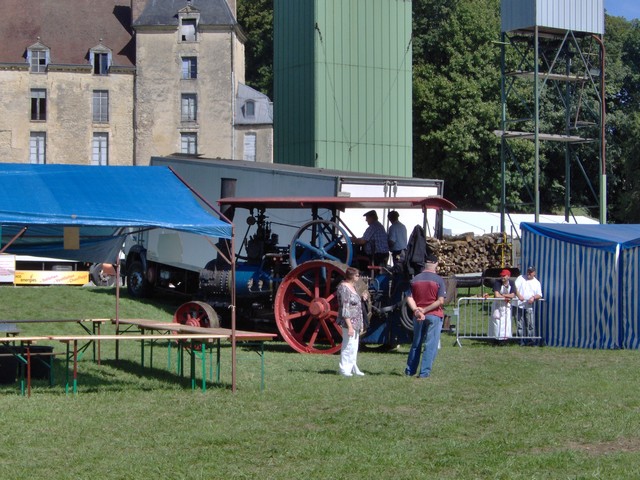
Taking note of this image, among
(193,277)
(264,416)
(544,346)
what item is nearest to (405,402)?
(264,416)

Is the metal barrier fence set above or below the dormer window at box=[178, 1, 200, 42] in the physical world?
below

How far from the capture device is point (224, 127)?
63750mm

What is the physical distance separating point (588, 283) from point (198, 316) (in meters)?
6.97

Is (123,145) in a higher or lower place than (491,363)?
higher

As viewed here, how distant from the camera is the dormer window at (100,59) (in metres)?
64.1

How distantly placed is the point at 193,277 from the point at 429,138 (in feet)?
98.3

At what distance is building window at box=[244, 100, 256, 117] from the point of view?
206 feet

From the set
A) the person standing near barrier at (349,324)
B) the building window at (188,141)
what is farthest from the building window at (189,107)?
the person standing near barrier at (349,324)

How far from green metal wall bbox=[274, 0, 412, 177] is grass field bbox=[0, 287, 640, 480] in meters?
24.0

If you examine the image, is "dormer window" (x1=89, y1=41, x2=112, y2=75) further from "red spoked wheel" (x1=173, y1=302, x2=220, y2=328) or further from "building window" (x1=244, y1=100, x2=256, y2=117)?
"red spoked wheel" (x1=173, y1=302, x2=220, y2=328)

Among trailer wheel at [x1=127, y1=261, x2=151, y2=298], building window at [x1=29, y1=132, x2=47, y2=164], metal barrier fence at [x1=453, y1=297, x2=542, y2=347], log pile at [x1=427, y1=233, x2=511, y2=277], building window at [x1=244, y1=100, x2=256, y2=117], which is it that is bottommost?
metal barrier fence at [x1=453, y1=297, x2=542, y2=347]

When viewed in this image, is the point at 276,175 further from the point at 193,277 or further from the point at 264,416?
the point at 264,416

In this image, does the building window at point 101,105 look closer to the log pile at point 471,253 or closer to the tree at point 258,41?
the tree at point 258,41

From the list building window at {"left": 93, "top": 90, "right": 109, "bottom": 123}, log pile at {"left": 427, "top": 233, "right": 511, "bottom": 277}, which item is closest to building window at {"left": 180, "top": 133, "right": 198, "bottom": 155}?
building window at {"left": 93, "top": 90, "right": 109, "bottom": 123}
